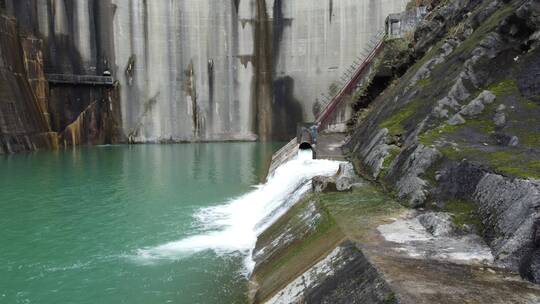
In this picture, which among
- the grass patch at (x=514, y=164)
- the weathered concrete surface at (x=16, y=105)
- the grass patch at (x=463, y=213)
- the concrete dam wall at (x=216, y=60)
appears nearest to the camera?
the grass patch at (x=514, y=164)

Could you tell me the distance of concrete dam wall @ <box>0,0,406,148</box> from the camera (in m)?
34.4

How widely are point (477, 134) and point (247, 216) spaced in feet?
21.2

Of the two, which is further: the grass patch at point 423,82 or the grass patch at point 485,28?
the grass patch at point 423,82

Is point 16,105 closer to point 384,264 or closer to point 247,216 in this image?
point 247,216

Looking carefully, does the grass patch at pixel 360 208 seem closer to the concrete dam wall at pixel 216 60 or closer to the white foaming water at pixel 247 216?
the white foaming water at pixel 247 216

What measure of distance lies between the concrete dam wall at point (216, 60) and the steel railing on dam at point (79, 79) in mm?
603

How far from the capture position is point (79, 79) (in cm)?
3303

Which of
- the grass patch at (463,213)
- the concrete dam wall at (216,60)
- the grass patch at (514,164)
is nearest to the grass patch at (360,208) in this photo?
the grass patch at (463,213)

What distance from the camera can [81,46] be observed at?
33.5 metres

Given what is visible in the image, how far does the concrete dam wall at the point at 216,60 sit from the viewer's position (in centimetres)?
3441

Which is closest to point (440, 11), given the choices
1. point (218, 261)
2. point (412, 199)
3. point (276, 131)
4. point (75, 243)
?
point (412, 199)

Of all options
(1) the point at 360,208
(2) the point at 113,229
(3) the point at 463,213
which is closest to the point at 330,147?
(2) the point at 113,229

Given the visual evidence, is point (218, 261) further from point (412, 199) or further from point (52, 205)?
point (52, 205)

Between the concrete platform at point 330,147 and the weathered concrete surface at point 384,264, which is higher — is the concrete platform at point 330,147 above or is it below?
below
